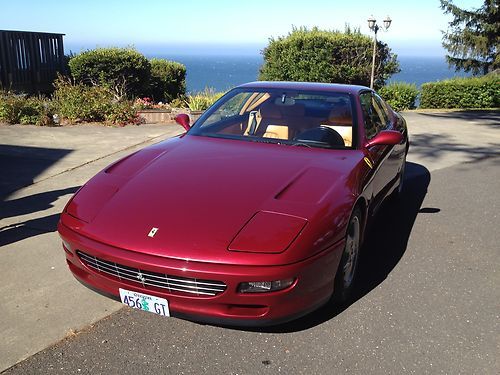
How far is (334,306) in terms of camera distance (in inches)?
124

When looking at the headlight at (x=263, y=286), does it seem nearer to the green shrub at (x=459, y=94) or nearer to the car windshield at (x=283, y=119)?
the car windshield at (x=283, y=119)

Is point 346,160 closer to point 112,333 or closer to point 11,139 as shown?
point 112,333

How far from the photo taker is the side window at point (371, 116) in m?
4.18

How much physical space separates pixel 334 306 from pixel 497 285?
4.43 ft

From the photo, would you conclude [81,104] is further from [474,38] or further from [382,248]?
[474,38]

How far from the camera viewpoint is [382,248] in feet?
13.9

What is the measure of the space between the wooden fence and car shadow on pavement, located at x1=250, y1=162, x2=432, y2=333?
32.1 ft

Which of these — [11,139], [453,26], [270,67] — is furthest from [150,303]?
[453,26]

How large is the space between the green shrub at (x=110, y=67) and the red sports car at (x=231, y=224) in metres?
9.73

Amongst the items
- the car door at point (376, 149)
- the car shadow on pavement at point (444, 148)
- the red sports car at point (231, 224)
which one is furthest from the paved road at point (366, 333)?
the car shadow on pavement at point (444, 148)

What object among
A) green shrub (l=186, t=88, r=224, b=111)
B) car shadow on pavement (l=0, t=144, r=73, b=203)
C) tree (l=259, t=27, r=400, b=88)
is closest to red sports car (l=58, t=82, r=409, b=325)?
car shadow on pavement (l=0, t=144, r=73, b=203)

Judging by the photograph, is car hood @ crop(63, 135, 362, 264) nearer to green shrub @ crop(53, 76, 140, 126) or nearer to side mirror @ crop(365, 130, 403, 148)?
side mirror @ crop(365, 130, 403, 148)

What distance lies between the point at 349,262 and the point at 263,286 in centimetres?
94

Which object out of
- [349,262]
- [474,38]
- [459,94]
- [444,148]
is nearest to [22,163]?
[349,262]
